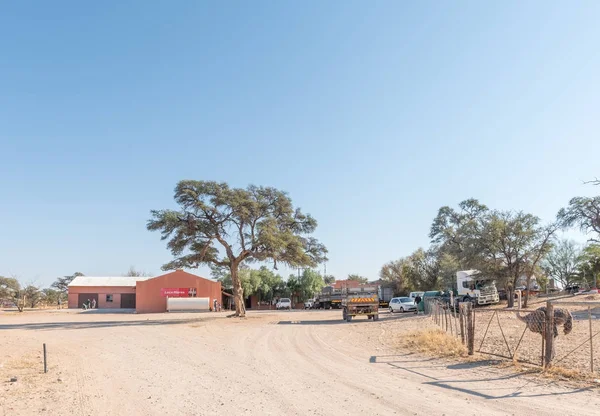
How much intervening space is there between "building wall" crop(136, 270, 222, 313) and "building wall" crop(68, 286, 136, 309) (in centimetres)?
1080

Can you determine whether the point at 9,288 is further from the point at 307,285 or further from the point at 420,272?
the point at 420,272

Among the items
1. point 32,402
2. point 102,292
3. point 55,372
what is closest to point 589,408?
point 32,402

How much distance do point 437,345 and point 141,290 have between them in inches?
1890

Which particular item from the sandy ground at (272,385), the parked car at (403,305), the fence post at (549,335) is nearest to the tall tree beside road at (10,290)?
the parked car at (403,305)

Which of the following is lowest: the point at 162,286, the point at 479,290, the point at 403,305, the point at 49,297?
the point at 49,297

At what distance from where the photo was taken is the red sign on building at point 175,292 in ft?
193

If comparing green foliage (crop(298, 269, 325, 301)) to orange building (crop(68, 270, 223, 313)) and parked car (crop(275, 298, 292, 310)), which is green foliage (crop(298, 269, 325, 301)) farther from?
orange building (crop(68, 270, 223, 313))

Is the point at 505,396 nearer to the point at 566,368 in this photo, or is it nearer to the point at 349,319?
the point at 566,368

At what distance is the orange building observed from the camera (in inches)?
2291

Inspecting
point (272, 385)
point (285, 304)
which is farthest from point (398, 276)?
point (272, 385)

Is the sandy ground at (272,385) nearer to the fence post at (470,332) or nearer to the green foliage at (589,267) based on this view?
the fence post at (470,332)

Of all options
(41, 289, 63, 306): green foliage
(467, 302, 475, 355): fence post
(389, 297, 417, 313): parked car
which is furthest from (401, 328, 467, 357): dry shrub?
(41, 289, 63, 306): green foliage

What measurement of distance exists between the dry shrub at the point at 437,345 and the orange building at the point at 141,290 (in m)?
43.9

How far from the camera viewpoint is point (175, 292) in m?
59.0
